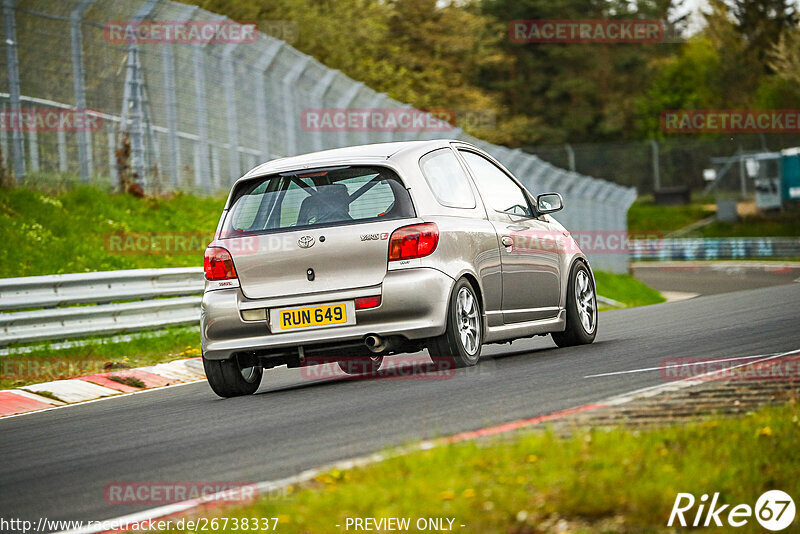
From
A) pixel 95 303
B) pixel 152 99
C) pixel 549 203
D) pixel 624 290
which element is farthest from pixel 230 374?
pixel 624 290

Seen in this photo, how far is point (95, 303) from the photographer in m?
13.4

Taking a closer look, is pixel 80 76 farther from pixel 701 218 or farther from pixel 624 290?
pixel 701 218

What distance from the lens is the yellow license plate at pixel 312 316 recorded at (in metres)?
8.65

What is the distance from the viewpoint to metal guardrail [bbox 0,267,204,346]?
40.5 feet

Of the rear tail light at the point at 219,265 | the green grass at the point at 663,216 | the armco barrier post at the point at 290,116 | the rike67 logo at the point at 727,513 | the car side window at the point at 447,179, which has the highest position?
the armco barrier post at the point at 290,116

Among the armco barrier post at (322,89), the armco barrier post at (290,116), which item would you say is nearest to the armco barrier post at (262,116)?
the armco barrier post at (290,116)

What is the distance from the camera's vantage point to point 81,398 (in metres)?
10.9

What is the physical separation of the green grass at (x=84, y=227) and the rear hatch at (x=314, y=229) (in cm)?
664

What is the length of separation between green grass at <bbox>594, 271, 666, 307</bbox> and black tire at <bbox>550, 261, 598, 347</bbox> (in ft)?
47.0

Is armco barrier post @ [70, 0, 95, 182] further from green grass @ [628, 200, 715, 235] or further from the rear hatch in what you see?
green grass @ [628, 200, 715, 235]

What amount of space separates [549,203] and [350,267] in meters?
2.58

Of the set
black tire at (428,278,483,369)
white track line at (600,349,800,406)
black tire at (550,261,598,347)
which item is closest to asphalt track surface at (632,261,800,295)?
black tire at (550,261,598,347)

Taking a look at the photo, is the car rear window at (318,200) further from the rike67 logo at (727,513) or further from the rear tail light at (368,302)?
the rike67 logo at (727,513)

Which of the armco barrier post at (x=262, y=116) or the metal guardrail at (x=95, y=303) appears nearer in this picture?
the metal guardrail at (x=95, y=303)
